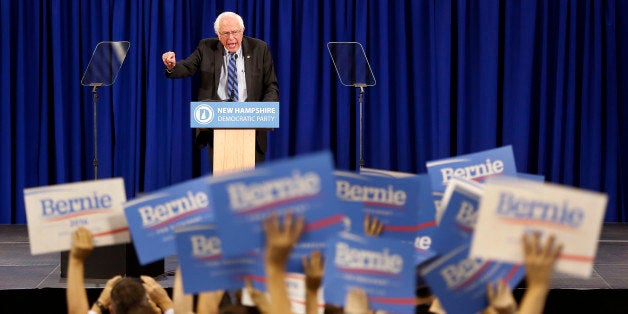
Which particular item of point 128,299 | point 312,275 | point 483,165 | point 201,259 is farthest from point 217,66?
point 312,275

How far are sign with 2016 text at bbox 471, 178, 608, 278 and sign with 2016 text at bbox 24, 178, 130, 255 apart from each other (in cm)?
100

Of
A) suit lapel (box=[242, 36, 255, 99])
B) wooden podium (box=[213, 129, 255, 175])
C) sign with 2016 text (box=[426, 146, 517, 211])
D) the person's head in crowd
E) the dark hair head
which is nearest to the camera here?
the dark hair head

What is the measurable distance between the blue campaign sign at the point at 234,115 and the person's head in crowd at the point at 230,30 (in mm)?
681

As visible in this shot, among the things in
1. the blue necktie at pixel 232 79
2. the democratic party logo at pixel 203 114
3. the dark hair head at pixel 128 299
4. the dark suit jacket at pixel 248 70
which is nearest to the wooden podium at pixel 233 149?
the democratic party logo at pixel 203 114

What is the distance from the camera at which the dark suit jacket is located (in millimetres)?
5367

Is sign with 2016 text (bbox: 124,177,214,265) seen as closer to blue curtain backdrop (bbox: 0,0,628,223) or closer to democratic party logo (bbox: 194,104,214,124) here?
democratic party logo (bbox: 194,104,214,124)

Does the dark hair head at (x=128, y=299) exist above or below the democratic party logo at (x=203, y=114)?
below

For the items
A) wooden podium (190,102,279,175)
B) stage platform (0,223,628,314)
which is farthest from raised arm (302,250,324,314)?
wooden podium (190,102,279,175)

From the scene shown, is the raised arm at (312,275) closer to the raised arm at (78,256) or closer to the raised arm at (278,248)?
the raised arm at (278,248)

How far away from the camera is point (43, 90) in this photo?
736 cm

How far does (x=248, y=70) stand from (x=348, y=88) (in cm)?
208

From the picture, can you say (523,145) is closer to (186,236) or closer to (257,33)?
(257,33)

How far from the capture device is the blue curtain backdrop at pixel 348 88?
728cm

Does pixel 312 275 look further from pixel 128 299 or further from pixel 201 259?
pixel 128 299
